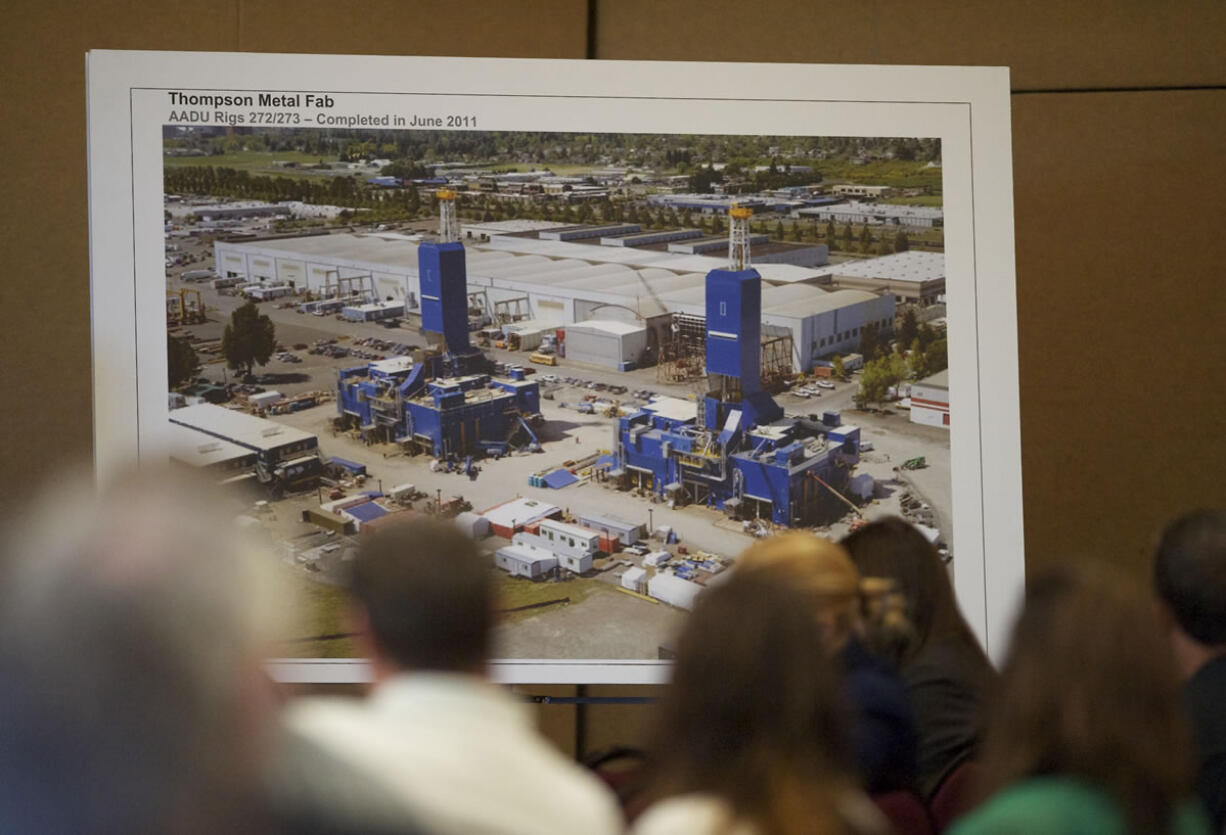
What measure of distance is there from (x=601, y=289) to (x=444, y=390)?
0.59m

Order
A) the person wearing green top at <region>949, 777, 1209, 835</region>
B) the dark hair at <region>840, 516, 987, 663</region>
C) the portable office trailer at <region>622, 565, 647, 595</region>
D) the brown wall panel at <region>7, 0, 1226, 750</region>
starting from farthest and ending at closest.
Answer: the brown wall panel at <region>7, 0, 1226, 750</region> → the portable office trailer at <region>622, 565, 647, 595</region> → the dark hair at <region>840, 516, 987, 663</region> → the person wearing green top at <region>949, 777, 1209, 835</region>

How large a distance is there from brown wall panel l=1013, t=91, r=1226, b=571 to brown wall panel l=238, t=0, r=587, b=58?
183 centimetres

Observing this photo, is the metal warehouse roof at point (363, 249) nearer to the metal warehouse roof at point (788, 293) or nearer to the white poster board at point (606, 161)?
the white poster board at point (606, 161)

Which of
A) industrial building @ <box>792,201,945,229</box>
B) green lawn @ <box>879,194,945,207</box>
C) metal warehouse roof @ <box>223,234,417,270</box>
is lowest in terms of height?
metal warehouse roof @ <box>223,234,417,270</box>

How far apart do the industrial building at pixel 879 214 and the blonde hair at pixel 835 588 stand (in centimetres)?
168

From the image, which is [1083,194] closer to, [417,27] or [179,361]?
A: [417,27]

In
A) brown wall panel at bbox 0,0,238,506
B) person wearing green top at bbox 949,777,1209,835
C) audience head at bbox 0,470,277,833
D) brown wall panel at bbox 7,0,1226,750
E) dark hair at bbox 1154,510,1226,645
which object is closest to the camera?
audience head at bbox 0,470,277,833

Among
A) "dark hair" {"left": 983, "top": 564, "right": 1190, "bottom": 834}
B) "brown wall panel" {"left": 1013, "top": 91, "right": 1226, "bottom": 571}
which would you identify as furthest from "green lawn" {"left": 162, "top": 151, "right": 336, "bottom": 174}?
"brown wall panel" {"left": 1013, "top": 91, "right": 1226, "bottom": 571}

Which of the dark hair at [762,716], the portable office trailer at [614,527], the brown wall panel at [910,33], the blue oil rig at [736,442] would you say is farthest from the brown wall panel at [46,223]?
the dark hair at [762,716]

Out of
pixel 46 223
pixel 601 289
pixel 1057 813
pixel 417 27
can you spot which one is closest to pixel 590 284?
pixel 601 289

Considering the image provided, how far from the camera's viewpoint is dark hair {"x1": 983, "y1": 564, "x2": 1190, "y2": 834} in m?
1.33

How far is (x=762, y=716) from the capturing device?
132cm

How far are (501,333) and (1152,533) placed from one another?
2.72 metres

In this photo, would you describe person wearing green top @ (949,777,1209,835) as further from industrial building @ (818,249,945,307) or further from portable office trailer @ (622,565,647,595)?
industrial building @ (818,249,945,307)
